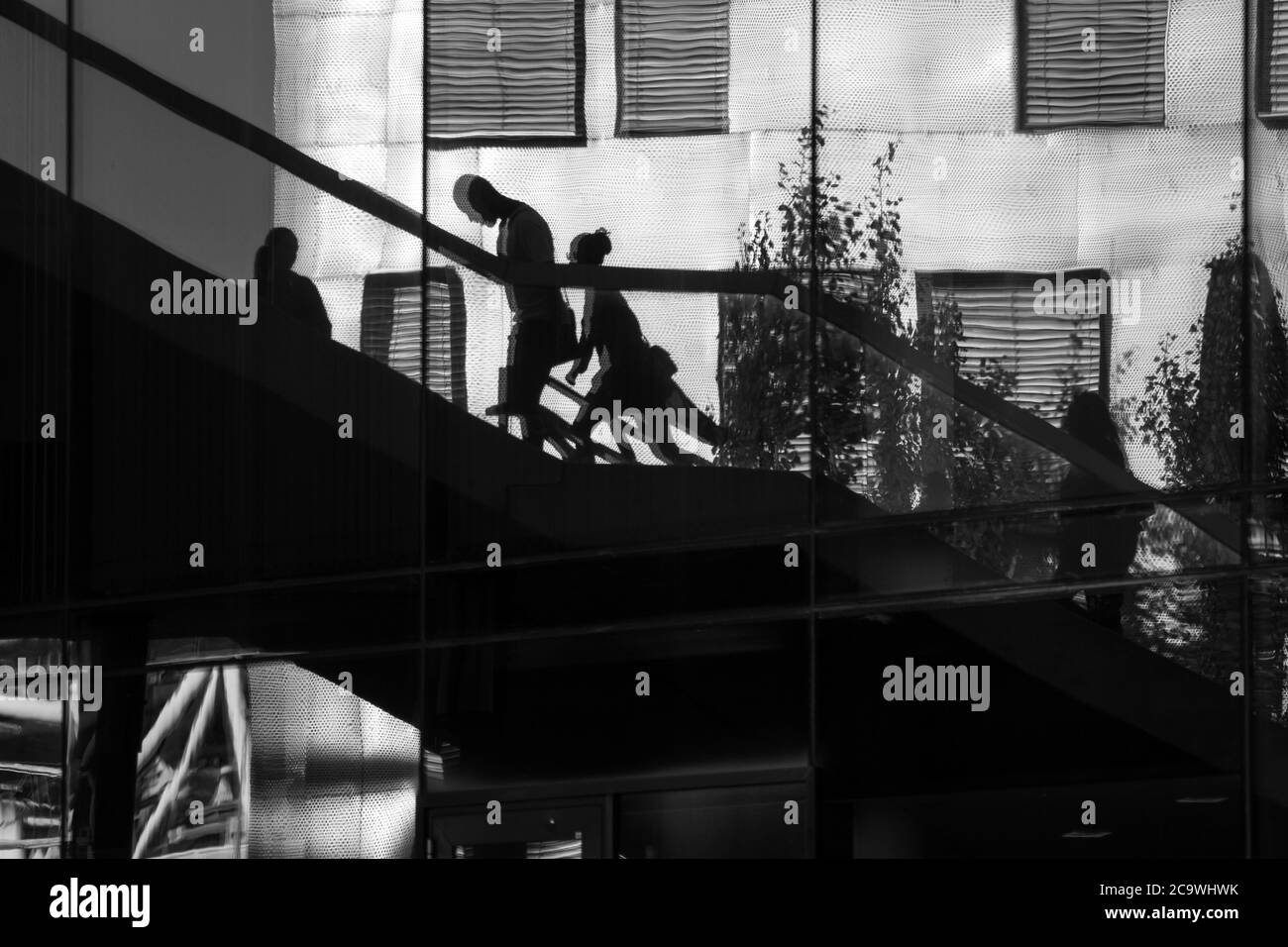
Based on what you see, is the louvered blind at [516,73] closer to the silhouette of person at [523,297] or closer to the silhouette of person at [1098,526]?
the silhouette of person at [523,297]

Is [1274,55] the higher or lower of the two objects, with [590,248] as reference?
higher

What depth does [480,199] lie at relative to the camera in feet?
27.2

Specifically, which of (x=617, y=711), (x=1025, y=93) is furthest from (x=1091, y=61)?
(x=617, y=711)

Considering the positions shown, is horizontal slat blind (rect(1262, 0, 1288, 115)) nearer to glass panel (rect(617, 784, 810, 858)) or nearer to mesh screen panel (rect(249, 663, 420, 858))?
glass panel (rect(617, 784, 810, 858))

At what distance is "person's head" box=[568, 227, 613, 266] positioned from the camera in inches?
323

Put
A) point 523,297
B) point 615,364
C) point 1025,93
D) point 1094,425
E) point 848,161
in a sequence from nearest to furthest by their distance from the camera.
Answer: point 1094,425 < point 1025,93 < point 848,161 < point 615,364 < point 523,297

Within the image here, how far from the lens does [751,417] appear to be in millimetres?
8016

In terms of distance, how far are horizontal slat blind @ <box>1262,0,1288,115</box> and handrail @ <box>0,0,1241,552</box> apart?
1.79 m

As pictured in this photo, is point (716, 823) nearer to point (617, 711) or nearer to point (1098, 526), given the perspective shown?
point (617, 711)

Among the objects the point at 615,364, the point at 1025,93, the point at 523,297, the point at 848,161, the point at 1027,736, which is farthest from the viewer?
the point at 523,297

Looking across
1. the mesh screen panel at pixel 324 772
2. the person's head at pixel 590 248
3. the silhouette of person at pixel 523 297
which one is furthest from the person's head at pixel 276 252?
the mesh screen panel at pixel 324 772

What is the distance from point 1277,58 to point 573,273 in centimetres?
338

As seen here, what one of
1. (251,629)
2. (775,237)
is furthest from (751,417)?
(251,629)

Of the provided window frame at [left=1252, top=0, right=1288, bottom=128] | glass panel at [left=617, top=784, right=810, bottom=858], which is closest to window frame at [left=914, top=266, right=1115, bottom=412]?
window frame at [left=1252, top=0, right=1288, bottom=128]
